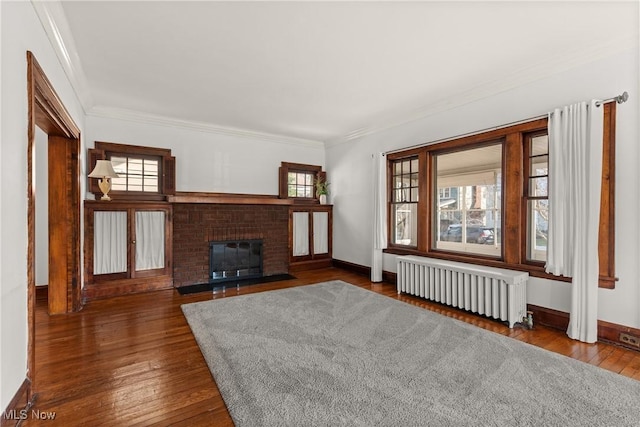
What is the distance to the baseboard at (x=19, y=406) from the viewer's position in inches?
62.9

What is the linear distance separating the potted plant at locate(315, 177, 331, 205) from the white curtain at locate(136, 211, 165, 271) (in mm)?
3110

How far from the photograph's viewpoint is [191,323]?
3270 millimetres

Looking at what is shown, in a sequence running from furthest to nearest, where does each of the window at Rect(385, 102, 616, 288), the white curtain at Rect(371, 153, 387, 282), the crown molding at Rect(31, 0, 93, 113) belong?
the white curtain at Rect(371, 153, 387, 282), the window at Rect(385, 102, 616, 288), the crown molding at Rect(31, 0, 93, 113)

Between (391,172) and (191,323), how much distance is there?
12.7ft

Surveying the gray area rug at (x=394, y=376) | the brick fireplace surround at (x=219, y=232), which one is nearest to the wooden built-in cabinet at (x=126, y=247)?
the brick fireplace surround at (x=219, y=232)

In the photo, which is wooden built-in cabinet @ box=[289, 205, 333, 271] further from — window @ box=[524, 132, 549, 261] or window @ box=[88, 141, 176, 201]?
window @ box=[524, 132, 549, 261]

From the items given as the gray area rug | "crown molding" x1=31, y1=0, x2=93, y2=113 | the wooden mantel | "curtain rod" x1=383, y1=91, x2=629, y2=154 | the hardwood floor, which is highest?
"crown molding" x1=31, y1=0, x2=93, y2=113

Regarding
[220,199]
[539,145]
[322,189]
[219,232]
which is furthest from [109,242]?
[539,145]

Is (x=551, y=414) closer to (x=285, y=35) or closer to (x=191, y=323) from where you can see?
(x=191, y=323)

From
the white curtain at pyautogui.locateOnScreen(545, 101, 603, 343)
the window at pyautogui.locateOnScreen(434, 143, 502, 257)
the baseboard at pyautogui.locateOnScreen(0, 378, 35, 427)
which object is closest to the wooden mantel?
the window at pyautogui.locateOnScreen(434, 143, 502, 257)

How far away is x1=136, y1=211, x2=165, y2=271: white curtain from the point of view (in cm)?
465

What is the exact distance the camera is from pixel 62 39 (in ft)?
8.59

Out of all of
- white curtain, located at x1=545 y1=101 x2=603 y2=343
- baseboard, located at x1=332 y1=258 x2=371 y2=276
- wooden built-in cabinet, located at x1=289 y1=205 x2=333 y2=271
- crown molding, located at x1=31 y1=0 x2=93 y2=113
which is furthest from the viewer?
wooden built-in cabinet, located at x1=289 y1=205 x2=333 y2=271

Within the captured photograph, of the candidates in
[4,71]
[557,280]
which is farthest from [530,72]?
[4,71]
